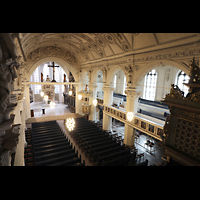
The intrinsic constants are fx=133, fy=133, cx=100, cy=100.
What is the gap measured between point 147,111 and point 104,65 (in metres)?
6.92

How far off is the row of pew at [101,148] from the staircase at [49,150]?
1394 millimetres

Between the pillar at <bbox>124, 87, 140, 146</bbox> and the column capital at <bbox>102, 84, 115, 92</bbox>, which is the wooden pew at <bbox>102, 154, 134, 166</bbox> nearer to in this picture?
the pillar at <bbox>124, 87, 140, 146</bbox>

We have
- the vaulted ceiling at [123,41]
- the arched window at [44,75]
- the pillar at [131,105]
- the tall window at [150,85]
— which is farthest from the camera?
the arched window at [44,75]

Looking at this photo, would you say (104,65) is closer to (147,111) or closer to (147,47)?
(147,47)

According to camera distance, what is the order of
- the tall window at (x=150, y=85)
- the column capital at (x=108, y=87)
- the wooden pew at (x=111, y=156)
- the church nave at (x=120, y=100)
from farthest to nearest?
the tall window at (x=150, y=85) → the column capital at (x=108, y=87) → the wooden pew at (x=111, y=156) → the church nave at (x=120, y=100)

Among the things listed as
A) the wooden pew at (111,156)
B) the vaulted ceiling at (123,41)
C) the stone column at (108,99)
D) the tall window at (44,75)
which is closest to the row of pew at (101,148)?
the wooden pew at (111,156)

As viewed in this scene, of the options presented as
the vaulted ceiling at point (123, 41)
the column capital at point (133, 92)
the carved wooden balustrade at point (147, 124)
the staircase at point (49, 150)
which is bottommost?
the staircase at point (49, 150)

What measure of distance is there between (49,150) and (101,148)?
12.6ft

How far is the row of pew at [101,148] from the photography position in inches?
361

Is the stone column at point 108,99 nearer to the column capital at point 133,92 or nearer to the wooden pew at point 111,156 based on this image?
the column capital at point 133,92

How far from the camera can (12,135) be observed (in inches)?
85.0

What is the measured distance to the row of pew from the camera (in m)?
9.17

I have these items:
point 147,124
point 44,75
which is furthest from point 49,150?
point 44,75
